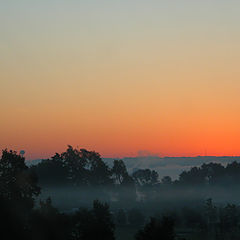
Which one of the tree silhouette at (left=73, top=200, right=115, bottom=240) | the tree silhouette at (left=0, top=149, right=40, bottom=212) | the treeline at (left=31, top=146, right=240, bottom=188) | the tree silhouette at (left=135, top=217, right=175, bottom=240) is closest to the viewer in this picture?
the tree silhouette at (left=135, top=217, right=175, bottom=240)

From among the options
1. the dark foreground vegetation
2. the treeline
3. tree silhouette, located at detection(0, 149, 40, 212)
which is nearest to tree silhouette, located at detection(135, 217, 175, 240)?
the dark foreground vegetation

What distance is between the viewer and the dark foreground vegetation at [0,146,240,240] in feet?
158

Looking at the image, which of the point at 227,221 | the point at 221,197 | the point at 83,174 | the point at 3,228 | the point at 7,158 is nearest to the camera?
the point at 3,228

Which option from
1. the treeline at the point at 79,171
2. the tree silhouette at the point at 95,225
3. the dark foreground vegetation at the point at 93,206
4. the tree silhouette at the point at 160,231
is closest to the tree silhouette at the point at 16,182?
the dark foreground vegetation at the point at 93,206

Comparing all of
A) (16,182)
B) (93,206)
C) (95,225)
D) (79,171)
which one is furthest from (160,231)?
(79,171)

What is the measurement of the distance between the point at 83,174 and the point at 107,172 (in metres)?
10.6

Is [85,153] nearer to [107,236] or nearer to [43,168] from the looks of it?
[43,168]

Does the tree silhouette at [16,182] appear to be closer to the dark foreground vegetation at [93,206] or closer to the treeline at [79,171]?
the dark foreground vegetation at [93,206]

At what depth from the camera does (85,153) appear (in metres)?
176

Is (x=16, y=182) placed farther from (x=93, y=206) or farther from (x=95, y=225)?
(x=95, y=225)

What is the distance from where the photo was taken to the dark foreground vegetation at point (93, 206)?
158ft

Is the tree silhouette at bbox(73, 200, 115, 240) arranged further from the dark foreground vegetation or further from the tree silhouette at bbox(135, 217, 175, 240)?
the tree silhouette at bbox(135, 217, 175, 240)

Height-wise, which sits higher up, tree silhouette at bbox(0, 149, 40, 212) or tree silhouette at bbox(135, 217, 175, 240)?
tree silhouette at bbox(0, 149, 40, 212)

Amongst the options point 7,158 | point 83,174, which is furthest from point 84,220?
point 83,174
